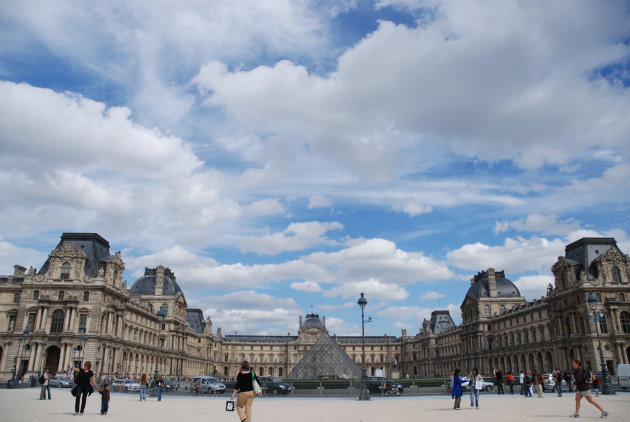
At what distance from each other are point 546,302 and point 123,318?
5740cm

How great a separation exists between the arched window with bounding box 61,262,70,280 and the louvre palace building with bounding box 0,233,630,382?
0.40 ft

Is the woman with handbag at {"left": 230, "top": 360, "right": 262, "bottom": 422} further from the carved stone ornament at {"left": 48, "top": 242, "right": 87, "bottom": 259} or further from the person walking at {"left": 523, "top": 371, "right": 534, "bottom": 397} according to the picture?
the carved stone ornament at {"left": 48, "top": 242, "right": 87, "bottom": 259}

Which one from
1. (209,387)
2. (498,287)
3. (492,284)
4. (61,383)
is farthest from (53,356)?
(498,287)

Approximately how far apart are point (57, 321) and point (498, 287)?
234ft

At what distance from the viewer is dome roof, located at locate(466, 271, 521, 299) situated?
88062 millimetres

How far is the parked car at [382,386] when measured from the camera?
35.2m

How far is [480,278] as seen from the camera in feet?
299

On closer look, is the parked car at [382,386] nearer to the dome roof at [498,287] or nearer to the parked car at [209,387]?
the parked car at [209,387]

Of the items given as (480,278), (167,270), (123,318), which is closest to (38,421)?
(123,318)

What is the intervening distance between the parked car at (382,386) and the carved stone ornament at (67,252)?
3986cm

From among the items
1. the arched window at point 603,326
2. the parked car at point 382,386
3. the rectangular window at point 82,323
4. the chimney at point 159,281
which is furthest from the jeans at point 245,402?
the chimney at point 159,281

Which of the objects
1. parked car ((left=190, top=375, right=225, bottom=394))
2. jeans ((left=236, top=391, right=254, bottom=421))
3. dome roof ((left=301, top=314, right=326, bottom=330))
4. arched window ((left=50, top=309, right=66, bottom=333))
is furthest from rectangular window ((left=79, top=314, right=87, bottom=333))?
dome roof ((left=301, top=314, right=326, bottom=330))

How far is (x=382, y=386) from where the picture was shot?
34812 mm

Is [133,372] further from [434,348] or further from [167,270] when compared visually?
[434,348]
